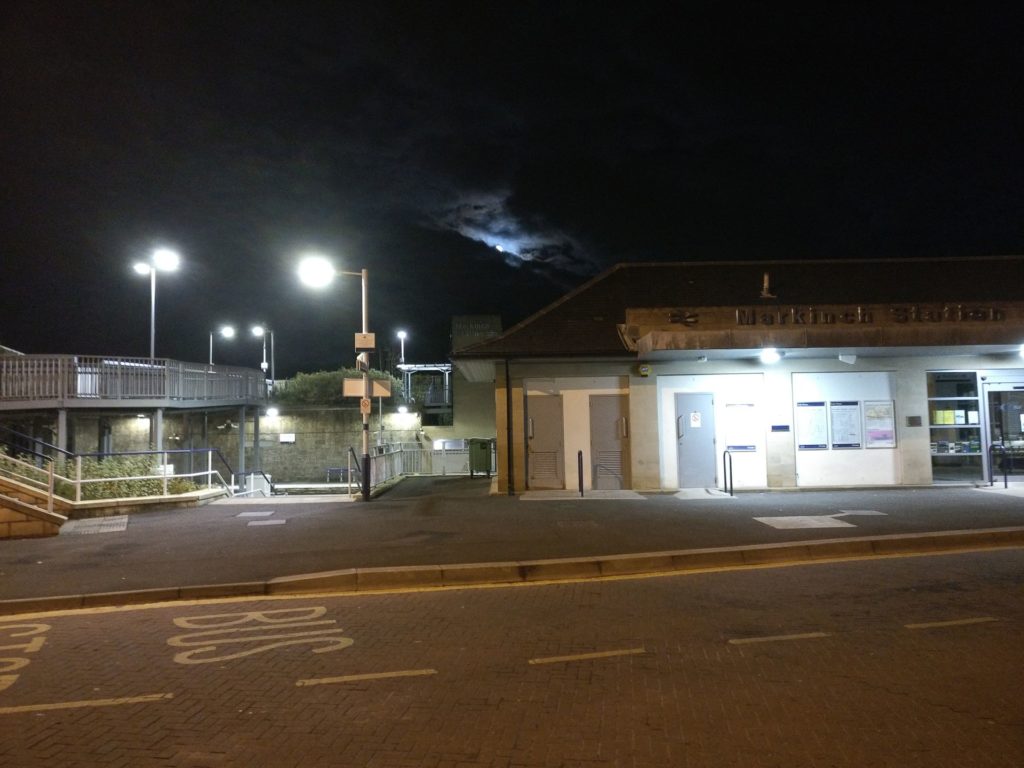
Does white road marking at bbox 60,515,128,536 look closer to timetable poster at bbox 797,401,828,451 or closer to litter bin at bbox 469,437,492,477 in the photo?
litter bin at bbox 469,437,492,477

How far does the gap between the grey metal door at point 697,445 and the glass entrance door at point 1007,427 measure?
21.8 feet

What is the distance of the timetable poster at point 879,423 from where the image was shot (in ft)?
57.9

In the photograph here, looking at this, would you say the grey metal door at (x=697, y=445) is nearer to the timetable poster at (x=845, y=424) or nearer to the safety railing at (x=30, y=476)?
the timetable poster at (x=845, y=424)

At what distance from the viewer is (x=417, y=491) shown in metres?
19.1

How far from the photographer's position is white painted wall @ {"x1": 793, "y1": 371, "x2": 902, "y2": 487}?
1755 cm

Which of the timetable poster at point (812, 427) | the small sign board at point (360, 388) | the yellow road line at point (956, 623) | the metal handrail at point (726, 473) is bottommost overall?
the yellow road line at point (956, 623)

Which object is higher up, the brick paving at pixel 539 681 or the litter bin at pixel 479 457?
the litter bin at pixel 479 457

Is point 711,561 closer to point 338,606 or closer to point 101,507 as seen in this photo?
point 338,606

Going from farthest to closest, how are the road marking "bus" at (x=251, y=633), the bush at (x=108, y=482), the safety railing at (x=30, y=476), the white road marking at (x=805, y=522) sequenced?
the bush at (x=108, y=482) → the safety railing at (x=30, y=476) → the white road marking at (x=805, y=522) → the road marking "bus" at (x=251, y=633)

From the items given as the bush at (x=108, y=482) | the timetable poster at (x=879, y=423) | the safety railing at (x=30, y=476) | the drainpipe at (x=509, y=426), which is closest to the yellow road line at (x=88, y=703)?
the safety railing at (x=30, y=476)

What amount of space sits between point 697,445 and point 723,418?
3.02ft

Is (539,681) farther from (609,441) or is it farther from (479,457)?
(479,457)

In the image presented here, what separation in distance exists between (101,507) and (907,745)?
48.9ft

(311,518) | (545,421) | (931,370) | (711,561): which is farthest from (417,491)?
(931,370)
